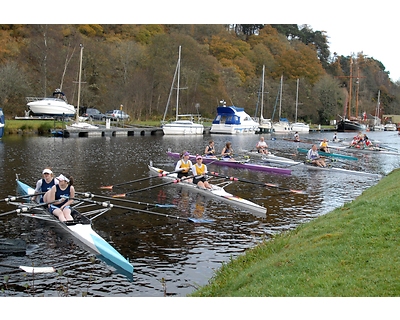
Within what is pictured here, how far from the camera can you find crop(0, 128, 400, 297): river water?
10.5 metres

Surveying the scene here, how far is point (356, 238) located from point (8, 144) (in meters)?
34.4

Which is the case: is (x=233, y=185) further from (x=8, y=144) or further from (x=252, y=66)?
(x=252, y=66)

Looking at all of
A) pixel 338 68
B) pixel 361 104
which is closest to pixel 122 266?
pixel 361 104

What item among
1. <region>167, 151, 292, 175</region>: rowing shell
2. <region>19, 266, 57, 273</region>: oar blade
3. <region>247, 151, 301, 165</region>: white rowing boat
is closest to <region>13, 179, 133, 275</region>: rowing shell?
<region>19, 266, 57, 273</region>: oar blade

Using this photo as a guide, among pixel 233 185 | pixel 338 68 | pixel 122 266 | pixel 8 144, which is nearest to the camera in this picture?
pixel 122 266

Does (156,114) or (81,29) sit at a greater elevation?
(81,29)

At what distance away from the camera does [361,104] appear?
414 feet

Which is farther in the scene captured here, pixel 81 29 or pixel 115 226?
pixel 81 29

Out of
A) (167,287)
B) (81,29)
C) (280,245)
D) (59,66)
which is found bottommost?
(167,287)

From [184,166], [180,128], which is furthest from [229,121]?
[184,166]

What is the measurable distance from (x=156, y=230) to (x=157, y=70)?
194 feet

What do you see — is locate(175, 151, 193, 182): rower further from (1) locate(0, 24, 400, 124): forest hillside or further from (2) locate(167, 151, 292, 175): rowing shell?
(1) locate(0, 24, 400, 124): forest hillside

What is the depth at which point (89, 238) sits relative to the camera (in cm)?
1275

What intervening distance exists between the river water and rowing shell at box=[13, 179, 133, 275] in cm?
21
